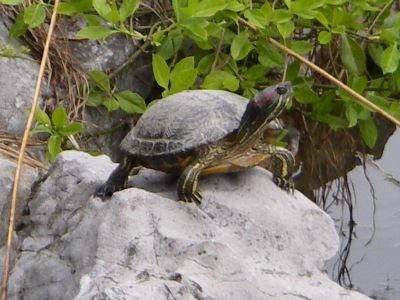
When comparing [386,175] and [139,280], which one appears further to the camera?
[386,175]

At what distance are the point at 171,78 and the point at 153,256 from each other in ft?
4.21

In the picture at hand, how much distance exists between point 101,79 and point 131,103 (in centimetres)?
18

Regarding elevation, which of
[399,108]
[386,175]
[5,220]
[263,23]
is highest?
[263,23]

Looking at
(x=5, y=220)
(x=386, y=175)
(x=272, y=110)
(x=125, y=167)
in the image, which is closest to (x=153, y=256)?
(x=125, y=167)

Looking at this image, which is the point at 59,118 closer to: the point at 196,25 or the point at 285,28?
the point at 196,25

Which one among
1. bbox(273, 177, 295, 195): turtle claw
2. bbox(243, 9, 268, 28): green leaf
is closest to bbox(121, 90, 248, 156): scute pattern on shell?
bbox(273, 177, 295, 195): turtle claw

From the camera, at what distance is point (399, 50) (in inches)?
138

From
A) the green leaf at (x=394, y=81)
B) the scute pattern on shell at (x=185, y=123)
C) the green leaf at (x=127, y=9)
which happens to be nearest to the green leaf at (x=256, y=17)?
the green leaf at (x=127, y=9)

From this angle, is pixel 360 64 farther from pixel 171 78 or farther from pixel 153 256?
pixel 153 256

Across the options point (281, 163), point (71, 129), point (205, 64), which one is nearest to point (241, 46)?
point (205, 64)

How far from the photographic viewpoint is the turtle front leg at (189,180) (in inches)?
87.7

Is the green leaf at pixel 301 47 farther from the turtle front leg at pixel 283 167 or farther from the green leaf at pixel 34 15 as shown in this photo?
the turtle front leg at pixel 283 167

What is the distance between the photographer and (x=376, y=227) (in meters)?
3.81

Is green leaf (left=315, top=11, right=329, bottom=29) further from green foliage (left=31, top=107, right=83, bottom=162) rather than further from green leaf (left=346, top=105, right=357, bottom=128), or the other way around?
green foliage (left=31, top=107, right=83, bottom=162)
